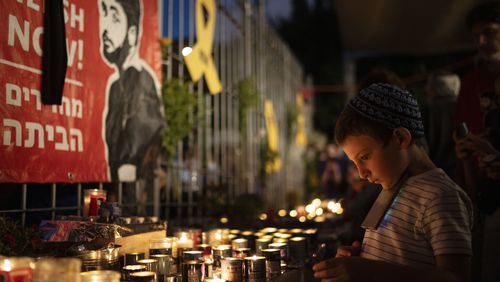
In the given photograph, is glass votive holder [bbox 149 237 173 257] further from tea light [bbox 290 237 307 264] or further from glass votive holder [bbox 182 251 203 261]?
tea light [bbox 290 237 307 264]

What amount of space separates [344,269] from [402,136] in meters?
0.44

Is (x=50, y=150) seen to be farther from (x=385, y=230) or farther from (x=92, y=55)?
(x=385, y=230)

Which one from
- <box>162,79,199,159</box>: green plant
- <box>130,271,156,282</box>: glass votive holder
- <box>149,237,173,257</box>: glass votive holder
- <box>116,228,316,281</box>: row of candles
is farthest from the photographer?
<box>162,79,199,159</box>: green plant

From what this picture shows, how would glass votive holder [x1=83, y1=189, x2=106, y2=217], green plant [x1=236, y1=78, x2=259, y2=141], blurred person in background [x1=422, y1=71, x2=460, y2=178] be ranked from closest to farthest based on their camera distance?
1. glass votive holder [x1=83, y1=189, x2=106, y2=217]
2. blurred person in background [x1=422, y1=71, x2=460, y2=178]
3. green plant [x1=236, y1=78, x2=259, y2=141]

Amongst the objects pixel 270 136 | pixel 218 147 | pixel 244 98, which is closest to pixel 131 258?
pixel 218 147

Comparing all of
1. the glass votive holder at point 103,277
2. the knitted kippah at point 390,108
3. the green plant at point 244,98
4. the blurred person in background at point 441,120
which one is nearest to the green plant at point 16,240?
the glass votive holder at point 103,277

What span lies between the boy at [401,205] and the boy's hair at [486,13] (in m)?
1.62

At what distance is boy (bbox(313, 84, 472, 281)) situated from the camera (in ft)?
4.62

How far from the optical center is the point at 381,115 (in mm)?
1568

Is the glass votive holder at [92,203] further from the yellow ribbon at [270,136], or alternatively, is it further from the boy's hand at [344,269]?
the yellow ribbon at [270,136]

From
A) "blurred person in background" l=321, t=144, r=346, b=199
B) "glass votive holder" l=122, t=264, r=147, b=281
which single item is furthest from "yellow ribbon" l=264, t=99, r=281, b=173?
"glass votive holder" l=122, t=264, r=147, b=281

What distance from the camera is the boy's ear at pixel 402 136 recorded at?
1562 mm

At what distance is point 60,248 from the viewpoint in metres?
1.90

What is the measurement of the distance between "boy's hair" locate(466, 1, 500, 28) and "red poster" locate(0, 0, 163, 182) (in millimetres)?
2004
